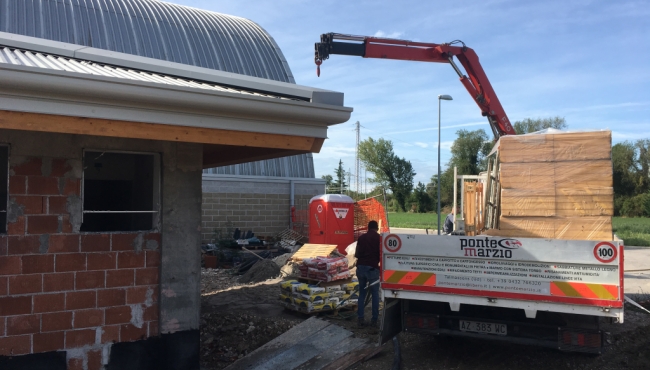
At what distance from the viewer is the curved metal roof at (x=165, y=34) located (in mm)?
19500

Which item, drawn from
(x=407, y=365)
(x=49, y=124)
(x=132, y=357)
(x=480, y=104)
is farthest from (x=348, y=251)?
(x=49, y=124)

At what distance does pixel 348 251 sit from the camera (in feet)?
53.0

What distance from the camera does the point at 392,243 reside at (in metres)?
7.04

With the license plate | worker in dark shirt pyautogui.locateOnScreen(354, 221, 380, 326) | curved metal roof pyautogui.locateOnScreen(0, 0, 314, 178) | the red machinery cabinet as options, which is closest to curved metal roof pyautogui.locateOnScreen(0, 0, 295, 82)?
curved metal roof pyautogui.locateOnScreen(0, 0, 314, 178)

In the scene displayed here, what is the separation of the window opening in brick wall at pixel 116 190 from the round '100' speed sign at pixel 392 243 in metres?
3.13

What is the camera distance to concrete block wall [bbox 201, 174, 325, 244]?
63.7 ft

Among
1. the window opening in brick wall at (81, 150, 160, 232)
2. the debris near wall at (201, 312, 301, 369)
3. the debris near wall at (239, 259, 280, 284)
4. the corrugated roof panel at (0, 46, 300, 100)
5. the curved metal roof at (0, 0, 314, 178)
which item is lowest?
the debris near wall at (201, 312, 301, 369)

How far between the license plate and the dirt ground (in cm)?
52

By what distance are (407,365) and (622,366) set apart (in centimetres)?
260

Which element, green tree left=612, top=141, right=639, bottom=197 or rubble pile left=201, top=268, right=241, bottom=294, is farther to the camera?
green tree left=612, top=141, right=639, bottom=197

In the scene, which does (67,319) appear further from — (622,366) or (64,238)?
(622,366)

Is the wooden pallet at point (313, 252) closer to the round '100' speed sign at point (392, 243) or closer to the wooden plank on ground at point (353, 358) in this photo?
the wooden plank on ground at point (353, 358)

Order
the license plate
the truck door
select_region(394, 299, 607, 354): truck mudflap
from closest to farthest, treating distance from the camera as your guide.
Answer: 1. select_region(394, 299, 607, 354): truck mudflap
2. the license plate
3. the truck door

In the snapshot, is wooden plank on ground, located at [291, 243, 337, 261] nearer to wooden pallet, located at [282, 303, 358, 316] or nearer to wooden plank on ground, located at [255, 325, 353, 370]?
wooden pallet, located at [282, 303, 358, 316]
